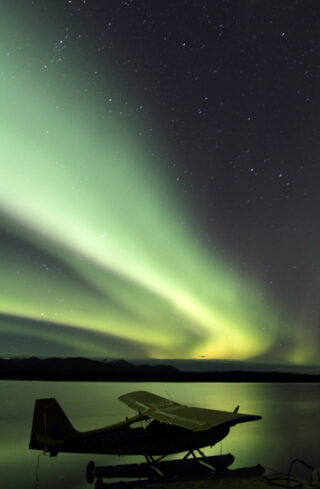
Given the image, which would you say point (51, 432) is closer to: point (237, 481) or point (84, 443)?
point (84, 443)

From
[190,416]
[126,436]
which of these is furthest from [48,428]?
[190,416]

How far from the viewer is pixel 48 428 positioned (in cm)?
1371

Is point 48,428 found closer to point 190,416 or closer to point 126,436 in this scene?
point 126,436

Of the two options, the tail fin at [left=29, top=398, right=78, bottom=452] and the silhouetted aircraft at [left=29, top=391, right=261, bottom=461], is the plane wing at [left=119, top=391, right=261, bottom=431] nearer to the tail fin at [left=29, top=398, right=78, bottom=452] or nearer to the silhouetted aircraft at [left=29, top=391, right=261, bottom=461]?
the silhouetted aircraft at [left=29, top=391, right=261, bottom=461]

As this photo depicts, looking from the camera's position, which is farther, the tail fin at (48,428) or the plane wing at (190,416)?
the tail fin at (48,428)

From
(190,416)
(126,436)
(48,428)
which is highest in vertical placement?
(190,416)

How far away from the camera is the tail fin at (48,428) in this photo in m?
13.5

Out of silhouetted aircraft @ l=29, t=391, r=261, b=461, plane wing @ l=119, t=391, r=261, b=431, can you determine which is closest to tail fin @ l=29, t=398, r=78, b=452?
silhouetted aircraft @ l=29, t=391, r=261, b=461

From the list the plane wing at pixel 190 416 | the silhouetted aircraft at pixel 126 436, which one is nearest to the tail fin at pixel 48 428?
the silhouetted aircraft at pixel 126 436

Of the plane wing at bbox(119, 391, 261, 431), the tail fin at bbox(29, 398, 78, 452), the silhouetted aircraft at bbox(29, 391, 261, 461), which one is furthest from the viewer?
the tail fin at bbox(29, 398, 78, 452)

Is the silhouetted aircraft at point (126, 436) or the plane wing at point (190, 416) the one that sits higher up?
the plane wing at point (190, 416)

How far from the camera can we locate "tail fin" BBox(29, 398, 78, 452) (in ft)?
44.3

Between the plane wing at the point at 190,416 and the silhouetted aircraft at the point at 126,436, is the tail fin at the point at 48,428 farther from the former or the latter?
the plane wing at the point at 190,416

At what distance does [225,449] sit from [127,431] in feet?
40.4
